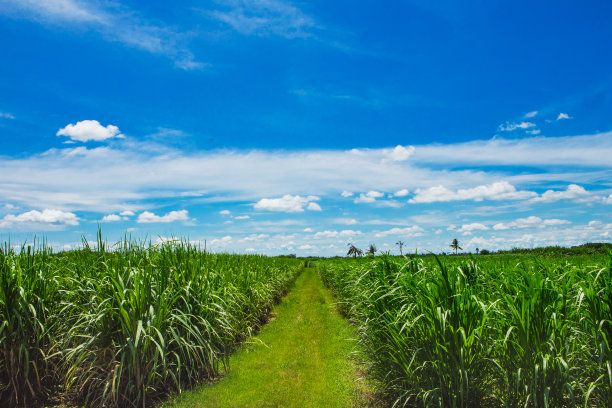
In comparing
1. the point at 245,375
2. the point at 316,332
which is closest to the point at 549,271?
the point at 245,375

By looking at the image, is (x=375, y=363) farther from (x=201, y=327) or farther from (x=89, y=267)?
(x=89, y=267)

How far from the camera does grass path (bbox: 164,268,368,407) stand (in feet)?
16.6

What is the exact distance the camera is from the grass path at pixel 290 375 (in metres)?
5.06

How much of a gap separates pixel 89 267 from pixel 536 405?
6.24m

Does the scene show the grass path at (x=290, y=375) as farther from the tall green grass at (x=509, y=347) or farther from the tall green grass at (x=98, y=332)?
the tall green grass at (x=509, y=347)

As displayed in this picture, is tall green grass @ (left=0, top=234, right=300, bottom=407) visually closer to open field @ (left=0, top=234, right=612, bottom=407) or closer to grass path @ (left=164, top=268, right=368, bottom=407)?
open field @ (left=0, top=234, right=612, bottom=407)

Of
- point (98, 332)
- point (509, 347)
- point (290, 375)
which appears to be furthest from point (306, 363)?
point (509, 347)

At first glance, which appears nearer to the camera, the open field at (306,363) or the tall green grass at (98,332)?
the open field at (306,363)

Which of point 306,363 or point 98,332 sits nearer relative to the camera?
point 98,332

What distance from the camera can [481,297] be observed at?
4.68m

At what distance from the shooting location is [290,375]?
246 inches

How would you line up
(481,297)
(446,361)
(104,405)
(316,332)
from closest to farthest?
(446,361)
(104,405)
(481,297)
(316,332)

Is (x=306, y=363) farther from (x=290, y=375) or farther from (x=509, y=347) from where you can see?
(x=509, y=347)

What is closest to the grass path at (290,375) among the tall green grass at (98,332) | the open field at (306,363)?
the open field at (306,363)
